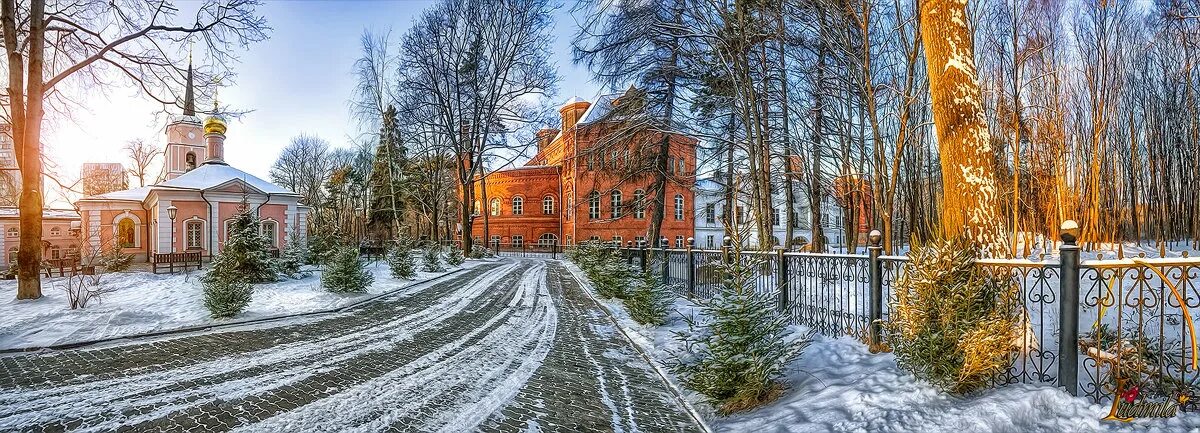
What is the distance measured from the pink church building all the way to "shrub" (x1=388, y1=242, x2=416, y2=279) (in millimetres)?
9019

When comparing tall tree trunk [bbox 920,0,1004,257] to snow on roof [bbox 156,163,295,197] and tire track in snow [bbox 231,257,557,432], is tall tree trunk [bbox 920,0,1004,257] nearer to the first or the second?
tire track in snow [bbox 231,257,557,432]

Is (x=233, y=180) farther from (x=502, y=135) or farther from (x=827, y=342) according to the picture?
(x=827, y=342)

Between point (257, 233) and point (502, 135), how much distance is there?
43.0 feet

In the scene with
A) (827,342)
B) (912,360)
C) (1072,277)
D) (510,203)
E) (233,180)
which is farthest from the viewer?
(510,203)

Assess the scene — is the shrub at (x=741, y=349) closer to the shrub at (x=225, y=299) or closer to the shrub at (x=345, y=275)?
the shrub at (x=225, y=299)

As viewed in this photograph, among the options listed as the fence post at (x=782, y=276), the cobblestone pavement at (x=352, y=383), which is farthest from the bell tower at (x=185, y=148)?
the fence post at (x=782, y=276)

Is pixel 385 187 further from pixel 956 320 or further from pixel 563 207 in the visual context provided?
pixel 956 320

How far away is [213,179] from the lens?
24.4 metres

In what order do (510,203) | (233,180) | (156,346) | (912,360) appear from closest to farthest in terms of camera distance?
(912,360) < (156,346) < (233,180) < (510,203)

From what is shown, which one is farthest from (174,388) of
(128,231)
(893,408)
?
(128,231)

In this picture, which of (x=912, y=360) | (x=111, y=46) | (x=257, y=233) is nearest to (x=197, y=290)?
(x=257, y=233)

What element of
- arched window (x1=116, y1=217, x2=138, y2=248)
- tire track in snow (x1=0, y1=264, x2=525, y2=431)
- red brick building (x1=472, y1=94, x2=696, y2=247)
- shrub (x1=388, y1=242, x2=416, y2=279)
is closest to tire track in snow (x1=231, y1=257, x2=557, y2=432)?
tire track in snow (x1=0, y1=264, x2=525, y2=431)

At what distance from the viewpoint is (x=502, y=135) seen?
24.5 metres

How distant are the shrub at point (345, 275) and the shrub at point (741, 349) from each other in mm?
9294
